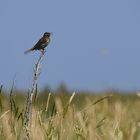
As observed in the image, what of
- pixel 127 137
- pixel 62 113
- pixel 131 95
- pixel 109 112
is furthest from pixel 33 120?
pixel 131 95

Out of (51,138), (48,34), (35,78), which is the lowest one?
(51,138)

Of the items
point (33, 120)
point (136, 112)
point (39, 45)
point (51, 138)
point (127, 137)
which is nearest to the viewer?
point (127, 137)

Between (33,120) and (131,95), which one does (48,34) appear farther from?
(131,95)

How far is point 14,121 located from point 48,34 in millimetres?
667

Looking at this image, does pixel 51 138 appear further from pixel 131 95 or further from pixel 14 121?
pixel 131 95

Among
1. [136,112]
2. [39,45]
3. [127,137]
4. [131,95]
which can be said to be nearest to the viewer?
[127,137]

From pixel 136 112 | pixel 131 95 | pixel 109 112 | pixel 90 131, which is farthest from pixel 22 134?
pixel 131 95

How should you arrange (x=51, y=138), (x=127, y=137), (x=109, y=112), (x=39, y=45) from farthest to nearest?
(x=109, y=112) → (x=39, y=45) → (x=51, y=138) → (x=127, y=137)

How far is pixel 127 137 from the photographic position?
2947 mm

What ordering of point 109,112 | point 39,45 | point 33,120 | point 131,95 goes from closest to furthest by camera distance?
point 33,120
point 39,45
point 109,112
point 131,95

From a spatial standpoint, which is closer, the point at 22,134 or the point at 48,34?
the point at 22,134

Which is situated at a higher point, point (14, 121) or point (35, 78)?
point (35, 78)

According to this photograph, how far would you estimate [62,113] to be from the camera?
12.3ft

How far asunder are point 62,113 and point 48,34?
23.3 inches
